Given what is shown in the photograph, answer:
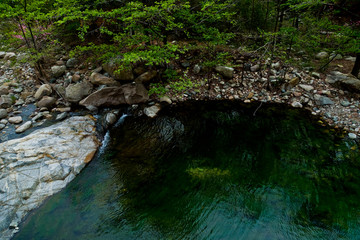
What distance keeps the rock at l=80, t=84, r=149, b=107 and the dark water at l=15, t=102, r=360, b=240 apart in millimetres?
1531

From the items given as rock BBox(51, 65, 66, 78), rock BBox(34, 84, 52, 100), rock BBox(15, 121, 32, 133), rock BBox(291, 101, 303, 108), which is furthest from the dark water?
rock BBox(51, 65, 66, 78)

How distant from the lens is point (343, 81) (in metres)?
7.05

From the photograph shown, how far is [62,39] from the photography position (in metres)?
10.2

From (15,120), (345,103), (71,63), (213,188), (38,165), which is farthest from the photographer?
(71,63)

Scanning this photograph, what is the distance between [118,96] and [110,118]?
3.78ft

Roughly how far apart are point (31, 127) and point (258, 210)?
7.35 meters

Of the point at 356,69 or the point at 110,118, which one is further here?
the point at 356,69

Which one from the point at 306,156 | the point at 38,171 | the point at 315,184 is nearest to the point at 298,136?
the point at 306,156

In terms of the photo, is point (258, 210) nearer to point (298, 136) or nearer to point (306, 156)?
point (306, 156)

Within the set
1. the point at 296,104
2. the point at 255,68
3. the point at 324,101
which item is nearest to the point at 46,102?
the point at 255,68

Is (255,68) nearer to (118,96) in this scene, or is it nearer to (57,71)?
(118,96)

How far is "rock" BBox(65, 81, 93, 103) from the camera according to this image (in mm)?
7429

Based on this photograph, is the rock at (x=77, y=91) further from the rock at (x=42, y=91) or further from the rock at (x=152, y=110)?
the rock at (x=152, y=110)

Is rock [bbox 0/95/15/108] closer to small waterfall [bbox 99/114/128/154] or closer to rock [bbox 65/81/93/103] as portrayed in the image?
rock [bbox 65/81/93/103]
